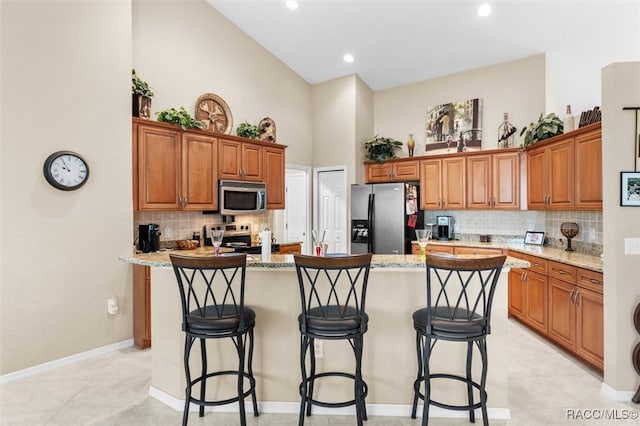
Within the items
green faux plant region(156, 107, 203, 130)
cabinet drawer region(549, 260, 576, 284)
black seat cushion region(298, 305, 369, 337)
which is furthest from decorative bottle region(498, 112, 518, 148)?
green faux plant region(156, 107, 203, 130)

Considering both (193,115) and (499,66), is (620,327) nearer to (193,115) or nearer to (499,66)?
(499,66)

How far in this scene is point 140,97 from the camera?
384 cm

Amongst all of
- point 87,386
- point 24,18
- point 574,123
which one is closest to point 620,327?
point 574,123

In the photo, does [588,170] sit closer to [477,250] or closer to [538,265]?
[538,265]

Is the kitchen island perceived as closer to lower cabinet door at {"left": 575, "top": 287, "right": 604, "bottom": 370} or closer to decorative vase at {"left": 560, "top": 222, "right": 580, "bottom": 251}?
lower cabinet door at {"left": 575, "top": 287, "right": 604, "bottom": 370}

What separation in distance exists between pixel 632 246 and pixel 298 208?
462 cm

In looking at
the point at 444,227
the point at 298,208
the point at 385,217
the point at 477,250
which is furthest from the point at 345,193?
the point at 477,250

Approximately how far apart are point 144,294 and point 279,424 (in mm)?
2109

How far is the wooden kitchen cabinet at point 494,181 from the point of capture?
16.1 feet

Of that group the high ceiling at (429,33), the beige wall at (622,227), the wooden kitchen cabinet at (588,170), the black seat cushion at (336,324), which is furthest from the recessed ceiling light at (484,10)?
the black seat cushion at (336,324)

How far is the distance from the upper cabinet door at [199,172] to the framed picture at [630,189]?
4.00 metres

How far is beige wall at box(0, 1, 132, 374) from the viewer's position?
298 cm

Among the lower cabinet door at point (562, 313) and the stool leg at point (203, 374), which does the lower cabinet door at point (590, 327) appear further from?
the stool leg at point (203, 374)

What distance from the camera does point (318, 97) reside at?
20.6 feet
